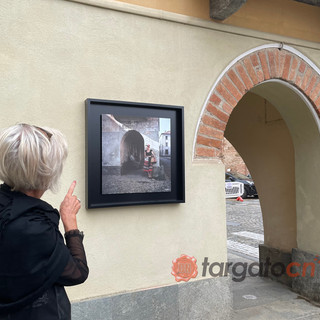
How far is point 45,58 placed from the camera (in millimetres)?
2697

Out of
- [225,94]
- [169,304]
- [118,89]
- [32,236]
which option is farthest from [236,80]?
[32,236]

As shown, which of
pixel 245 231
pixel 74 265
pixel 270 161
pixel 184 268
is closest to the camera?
pixel 74 265

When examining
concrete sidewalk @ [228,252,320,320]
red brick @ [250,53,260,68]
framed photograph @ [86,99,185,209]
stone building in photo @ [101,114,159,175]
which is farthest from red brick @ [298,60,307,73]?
concrete sidewalk @ [228,252,320,320]

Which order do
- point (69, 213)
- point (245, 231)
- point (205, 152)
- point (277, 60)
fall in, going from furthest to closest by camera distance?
1. point (245, 231)
2. point (277, 60)
3. point (205, 152)
4. point (69, 213)

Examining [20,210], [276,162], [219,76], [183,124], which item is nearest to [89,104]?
[183,124]

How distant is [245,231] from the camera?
8953mm

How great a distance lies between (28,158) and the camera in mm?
1358

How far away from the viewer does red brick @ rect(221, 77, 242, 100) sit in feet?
11.1

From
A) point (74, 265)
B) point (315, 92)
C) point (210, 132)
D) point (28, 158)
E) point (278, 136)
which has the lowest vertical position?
point (74, 265)

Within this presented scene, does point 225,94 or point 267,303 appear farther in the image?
point 267,303

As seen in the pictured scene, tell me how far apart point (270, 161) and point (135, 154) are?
2.76 m

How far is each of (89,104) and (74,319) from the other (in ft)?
5.51

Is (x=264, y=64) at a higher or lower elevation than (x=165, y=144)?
higher

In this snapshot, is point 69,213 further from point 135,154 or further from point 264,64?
point 264,64
